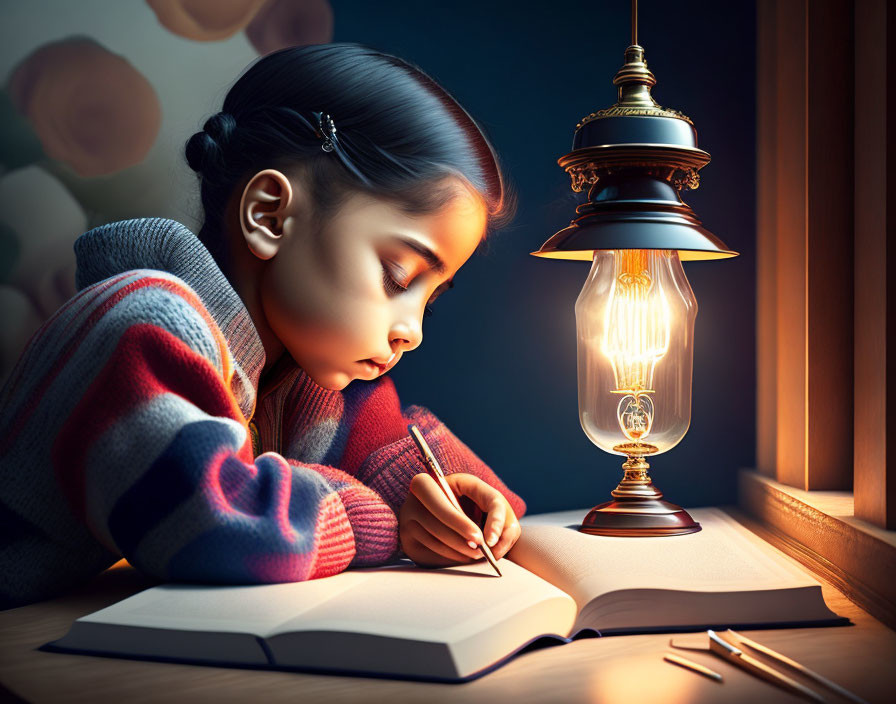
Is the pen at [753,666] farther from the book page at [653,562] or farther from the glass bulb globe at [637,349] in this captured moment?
the glass bulb globe at [637,349]

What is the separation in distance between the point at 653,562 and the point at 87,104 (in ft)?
3.04

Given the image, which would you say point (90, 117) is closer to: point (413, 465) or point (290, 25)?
point (290, 25)

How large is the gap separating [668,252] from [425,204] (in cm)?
31

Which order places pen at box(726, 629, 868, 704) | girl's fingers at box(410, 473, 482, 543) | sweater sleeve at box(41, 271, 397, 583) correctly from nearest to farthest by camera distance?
pen at box(726, 629, 868, 704)
sweater sleeve at box(41, 271, 397, 583)
girl's fingers at box(410, 473, 482, 543)

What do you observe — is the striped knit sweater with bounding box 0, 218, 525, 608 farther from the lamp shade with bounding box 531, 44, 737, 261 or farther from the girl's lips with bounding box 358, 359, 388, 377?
Result: the lamp shade with bounding box 531, 44, 737, 261

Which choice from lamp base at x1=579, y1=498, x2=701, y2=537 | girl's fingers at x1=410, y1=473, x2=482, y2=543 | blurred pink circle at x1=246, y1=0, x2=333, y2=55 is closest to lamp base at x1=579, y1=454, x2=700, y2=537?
lamp base at x1=579, y1=498, x2=701, y2=537

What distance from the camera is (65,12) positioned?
1.14m

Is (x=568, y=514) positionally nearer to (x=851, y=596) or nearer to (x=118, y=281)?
(x=851, y=596)

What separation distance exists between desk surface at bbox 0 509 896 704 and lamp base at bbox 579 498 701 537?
27cm

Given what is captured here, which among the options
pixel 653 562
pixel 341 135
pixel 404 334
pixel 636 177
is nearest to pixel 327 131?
pixel 341 135

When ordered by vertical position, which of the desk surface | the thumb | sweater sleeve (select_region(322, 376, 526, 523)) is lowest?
the desk surface

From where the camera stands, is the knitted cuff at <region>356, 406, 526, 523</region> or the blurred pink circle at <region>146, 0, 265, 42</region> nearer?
the knitted cuff at <region>356, 406, 526, 523</region>

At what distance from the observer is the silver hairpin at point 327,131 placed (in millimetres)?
922

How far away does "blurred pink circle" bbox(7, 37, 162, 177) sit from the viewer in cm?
112
